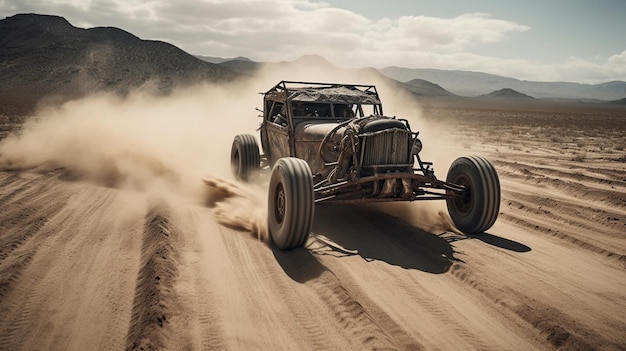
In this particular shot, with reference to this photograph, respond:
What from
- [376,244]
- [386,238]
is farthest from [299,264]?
[386,238]

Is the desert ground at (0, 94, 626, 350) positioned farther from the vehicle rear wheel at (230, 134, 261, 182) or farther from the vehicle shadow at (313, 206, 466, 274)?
the vehicle rear wheel at (230, 134, 261, 182)

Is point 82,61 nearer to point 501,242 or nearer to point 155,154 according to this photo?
point 155,154

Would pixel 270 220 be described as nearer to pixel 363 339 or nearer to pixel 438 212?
pixel 363 339

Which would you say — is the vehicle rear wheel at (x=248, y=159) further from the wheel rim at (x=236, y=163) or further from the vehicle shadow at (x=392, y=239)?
the vehicle shadow at (x=392, y=239)

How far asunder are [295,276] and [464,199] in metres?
3.06

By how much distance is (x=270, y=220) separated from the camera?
18.3 ft

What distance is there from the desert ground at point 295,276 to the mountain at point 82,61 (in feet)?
199

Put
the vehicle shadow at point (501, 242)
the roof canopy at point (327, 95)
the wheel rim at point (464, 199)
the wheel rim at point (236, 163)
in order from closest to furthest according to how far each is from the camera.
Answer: the vehicle shadow at point (501, 242) → the wheel rim at point (464, 199) → the roof canopy at point (327, 95) → the wheel rim at point (236, 163)

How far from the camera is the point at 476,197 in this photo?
597cm

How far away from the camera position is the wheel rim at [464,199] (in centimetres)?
618

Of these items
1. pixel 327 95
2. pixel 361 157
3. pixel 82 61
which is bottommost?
pixel 361 157

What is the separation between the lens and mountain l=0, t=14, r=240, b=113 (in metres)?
63.6

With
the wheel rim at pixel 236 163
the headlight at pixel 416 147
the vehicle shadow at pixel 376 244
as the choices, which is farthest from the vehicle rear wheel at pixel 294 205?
the wheel rim at pixel 236 163

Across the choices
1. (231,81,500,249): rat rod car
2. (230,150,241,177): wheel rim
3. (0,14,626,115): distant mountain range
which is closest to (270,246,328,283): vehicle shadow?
(231,81,500,249): rat rod car
